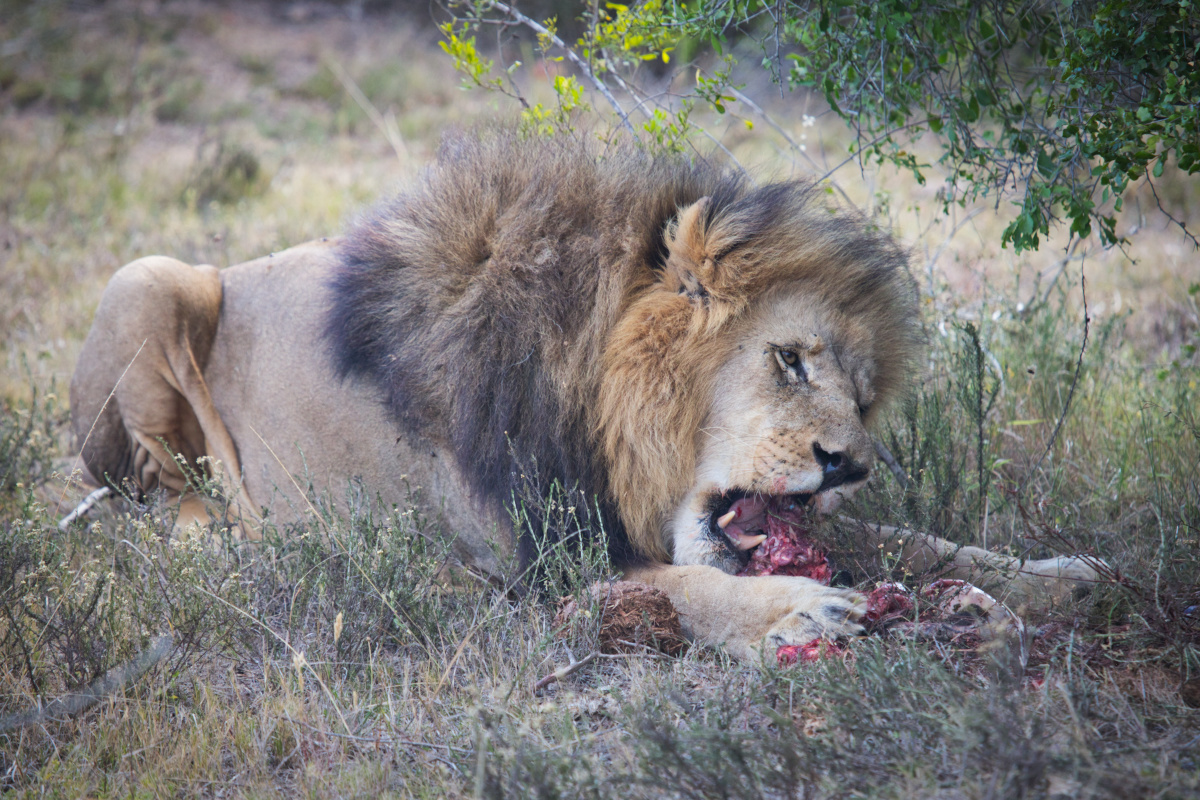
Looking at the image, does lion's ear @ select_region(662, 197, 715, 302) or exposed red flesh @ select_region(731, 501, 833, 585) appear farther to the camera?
exposed red flesh @ select_region(731, 501, 833, 585)

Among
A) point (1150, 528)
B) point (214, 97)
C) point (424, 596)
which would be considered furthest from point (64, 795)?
point (214, 97)

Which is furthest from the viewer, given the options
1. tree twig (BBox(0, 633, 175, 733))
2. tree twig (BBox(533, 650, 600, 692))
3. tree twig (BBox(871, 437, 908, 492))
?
tree twig (BBox(871, 437, 908, 492))

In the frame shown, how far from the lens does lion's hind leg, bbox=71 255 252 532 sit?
422 centimetres

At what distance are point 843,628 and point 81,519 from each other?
3.15m

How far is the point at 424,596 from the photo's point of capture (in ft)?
10.2

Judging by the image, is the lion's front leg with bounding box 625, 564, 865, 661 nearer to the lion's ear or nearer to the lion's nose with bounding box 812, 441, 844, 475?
the lion's nose with bounding box 812, 441, 844, 475

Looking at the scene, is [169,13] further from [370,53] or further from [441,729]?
[441,729]

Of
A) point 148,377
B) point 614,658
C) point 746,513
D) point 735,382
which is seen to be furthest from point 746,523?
point 148,377

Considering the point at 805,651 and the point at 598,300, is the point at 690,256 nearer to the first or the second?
the point at 598,300

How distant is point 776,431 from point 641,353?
20.5 inches

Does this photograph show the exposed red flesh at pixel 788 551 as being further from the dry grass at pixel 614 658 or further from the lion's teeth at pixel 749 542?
the dry grass at pixel 614 658

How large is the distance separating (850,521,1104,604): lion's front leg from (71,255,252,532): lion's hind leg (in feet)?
9.92

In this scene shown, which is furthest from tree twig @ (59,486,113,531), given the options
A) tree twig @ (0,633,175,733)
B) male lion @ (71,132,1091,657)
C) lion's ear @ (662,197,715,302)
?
lion's ear @ (662,197,715,302)

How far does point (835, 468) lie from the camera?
2.98m
